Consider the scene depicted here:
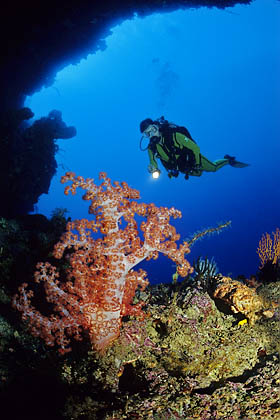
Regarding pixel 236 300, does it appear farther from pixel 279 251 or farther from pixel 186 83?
pixel 186 83

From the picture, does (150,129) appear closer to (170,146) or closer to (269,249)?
(170,146)

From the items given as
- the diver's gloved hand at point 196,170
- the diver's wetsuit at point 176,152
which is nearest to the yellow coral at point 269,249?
the diver's gloved hand at point 196,170

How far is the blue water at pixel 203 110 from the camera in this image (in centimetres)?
7588

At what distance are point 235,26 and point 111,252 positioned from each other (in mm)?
103224

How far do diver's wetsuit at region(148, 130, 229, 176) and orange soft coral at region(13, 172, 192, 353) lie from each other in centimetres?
484

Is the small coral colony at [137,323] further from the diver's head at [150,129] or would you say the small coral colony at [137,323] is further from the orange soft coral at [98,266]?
the diver's head at [150,129]

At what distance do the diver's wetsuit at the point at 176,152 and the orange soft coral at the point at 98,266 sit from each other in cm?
484

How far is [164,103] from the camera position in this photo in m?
91.1

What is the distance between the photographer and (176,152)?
328 inches

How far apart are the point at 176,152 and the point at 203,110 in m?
93.6

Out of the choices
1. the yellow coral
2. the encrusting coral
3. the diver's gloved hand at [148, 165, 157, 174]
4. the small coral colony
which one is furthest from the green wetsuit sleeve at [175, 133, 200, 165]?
the encrusting coral

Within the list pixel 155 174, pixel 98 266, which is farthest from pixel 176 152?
pixel 98 266

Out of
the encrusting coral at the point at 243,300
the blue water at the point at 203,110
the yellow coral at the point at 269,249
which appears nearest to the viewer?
the encrusting coral at the point at 243,300

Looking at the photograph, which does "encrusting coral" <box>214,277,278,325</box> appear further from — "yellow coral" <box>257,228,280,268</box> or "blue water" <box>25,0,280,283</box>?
"blue water" <box>25,0,280,283</box>
